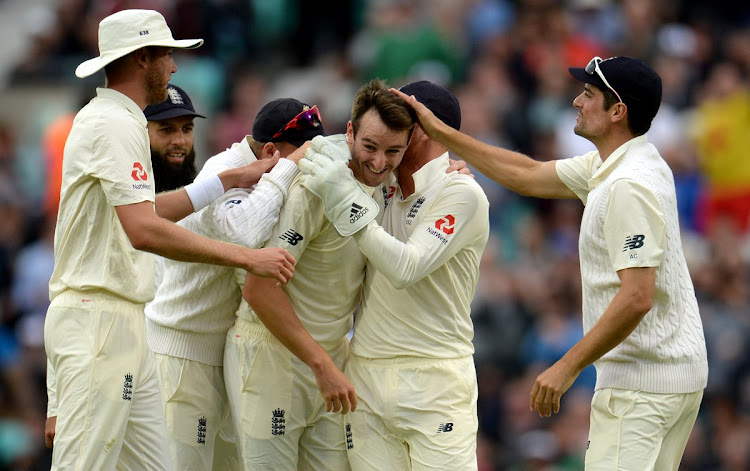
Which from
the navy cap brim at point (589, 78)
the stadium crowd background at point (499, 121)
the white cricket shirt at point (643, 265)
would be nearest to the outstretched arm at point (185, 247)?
the white cricket shirt at point (643, 265)

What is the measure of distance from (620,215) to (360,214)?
1.18m

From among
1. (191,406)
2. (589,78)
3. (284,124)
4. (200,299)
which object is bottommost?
(191,406)

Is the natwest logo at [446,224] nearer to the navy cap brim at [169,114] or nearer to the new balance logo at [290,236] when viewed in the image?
the new balance logo at [290,236]

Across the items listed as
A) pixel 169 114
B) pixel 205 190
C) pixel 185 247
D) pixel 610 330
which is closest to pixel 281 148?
pixel 205 190

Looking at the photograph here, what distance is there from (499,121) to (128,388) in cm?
705

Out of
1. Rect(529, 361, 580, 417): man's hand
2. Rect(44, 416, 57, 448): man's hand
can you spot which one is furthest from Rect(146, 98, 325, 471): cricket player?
Rect(529, 361, 580, 417): man's hand

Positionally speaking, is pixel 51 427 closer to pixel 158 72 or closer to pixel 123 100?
pixel 123 100

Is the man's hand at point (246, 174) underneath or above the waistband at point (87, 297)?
above

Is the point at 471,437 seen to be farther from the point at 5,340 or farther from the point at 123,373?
the point at 5,340

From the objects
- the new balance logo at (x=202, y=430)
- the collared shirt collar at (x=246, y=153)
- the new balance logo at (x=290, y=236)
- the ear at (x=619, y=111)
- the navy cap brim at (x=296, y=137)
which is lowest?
the new balance logo at (x=202, y=430)

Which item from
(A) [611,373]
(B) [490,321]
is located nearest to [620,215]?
(A) [611,373]

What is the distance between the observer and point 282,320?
230 inches

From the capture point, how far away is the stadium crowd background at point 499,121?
Answer: 10.4m

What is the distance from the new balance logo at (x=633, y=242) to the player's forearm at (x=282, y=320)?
1471 mm
